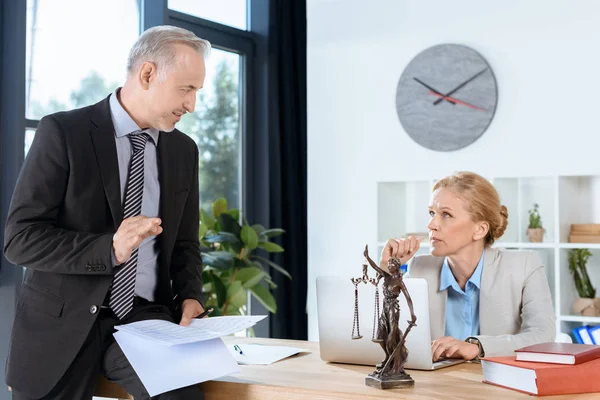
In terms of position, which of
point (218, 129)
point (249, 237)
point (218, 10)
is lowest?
point (249, 237)

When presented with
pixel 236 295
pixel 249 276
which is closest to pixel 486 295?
pixel 236 295

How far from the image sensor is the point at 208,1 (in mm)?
5090

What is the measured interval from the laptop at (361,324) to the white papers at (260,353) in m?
0.14

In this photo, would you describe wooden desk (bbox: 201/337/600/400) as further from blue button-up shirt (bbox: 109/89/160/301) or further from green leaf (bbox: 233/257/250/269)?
green leaf (bbox: 233/257/250/269)

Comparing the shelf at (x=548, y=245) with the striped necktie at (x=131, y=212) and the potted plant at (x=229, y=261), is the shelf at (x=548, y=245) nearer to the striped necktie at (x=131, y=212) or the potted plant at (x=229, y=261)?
the potted plant at (x=229, y=261)

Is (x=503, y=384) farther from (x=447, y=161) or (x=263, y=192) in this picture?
(x=263, y=192)

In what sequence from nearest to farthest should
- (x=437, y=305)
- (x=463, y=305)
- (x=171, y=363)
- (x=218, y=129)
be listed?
(x=171, y=363) → (x=437, y=305) → (x=463, y=305) → (x=218, y=129)

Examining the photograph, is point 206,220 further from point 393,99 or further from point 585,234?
point 585,234

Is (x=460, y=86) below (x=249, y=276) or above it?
above

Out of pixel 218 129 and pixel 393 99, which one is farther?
pixel 218 129

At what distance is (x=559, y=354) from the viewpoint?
172cm

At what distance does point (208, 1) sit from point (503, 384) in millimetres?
3904

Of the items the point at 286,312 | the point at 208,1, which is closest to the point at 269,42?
the point at 208,1

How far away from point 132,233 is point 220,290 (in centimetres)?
260
